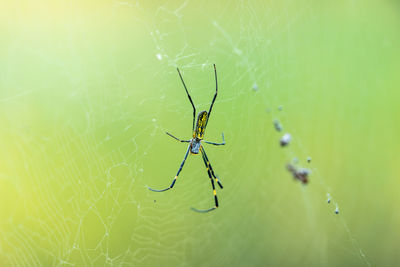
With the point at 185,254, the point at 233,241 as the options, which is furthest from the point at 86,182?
the point at 233,241

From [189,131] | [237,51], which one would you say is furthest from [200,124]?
[237,51]

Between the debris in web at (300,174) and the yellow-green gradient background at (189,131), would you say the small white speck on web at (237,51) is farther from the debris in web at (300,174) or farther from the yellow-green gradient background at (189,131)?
the debris in web at (300,174)

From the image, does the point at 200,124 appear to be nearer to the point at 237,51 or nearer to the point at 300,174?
the point at 237,51

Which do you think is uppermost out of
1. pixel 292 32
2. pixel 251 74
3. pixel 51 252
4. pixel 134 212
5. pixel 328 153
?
pixel 292 32

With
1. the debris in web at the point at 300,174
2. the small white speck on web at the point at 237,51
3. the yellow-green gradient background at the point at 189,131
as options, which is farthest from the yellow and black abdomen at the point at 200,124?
the debris in web at the point at 300,174

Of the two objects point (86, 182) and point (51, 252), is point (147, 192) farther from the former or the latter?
point (51, 252)

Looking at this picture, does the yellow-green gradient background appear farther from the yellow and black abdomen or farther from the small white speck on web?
the yellow and black abdomen

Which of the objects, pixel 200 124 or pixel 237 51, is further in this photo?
pixel 237 51
